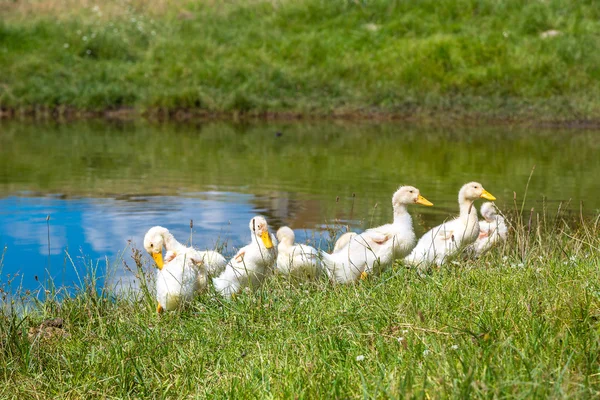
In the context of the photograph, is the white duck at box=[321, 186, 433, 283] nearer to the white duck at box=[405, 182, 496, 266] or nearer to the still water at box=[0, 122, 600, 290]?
the white duck at box=[405, 182, 496, 266]

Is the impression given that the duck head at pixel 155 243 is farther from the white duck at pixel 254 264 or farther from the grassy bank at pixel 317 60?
the grassy bank at pixel 317 60

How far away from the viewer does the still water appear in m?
9.52

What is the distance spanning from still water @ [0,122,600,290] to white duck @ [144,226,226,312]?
25cm

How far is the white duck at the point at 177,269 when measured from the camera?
5.89 meters

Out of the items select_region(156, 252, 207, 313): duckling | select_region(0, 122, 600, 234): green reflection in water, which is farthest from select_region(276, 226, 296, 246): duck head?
select_region(0, 122, 600, 234): green reflection in water

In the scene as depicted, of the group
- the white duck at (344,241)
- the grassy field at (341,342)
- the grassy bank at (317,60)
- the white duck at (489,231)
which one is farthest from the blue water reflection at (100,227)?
the grassy bank at (317,60)

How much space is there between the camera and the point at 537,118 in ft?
73.7

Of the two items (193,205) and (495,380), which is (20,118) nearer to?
(193,205)

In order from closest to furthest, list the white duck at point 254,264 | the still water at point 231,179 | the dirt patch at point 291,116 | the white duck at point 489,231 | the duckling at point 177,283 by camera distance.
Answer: the duckling at point 177,283 → the white duck at point 254,264 → the white duck at point 489,231 → the still water at point 231,179 → the dirt patch at point 291,116

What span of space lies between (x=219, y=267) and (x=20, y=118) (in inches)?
819

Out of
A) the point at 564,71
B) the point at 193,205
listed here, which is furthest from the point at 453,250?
the point at 564,71

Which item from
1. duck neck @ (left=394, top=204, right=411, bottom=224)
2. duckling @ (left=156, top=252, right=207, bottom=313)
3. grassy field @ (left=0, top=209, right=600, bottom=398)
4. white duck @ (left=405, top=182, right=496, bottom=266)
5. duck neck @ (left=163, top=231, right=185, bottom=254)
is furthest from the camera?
duck neck @ (left=394, top=204, right=411, bottom=224)

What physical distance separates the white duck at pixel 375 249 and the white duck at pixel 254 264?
44 centimetres

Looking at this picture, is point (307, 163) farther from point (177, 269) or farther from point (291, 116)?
point (177, 269)
